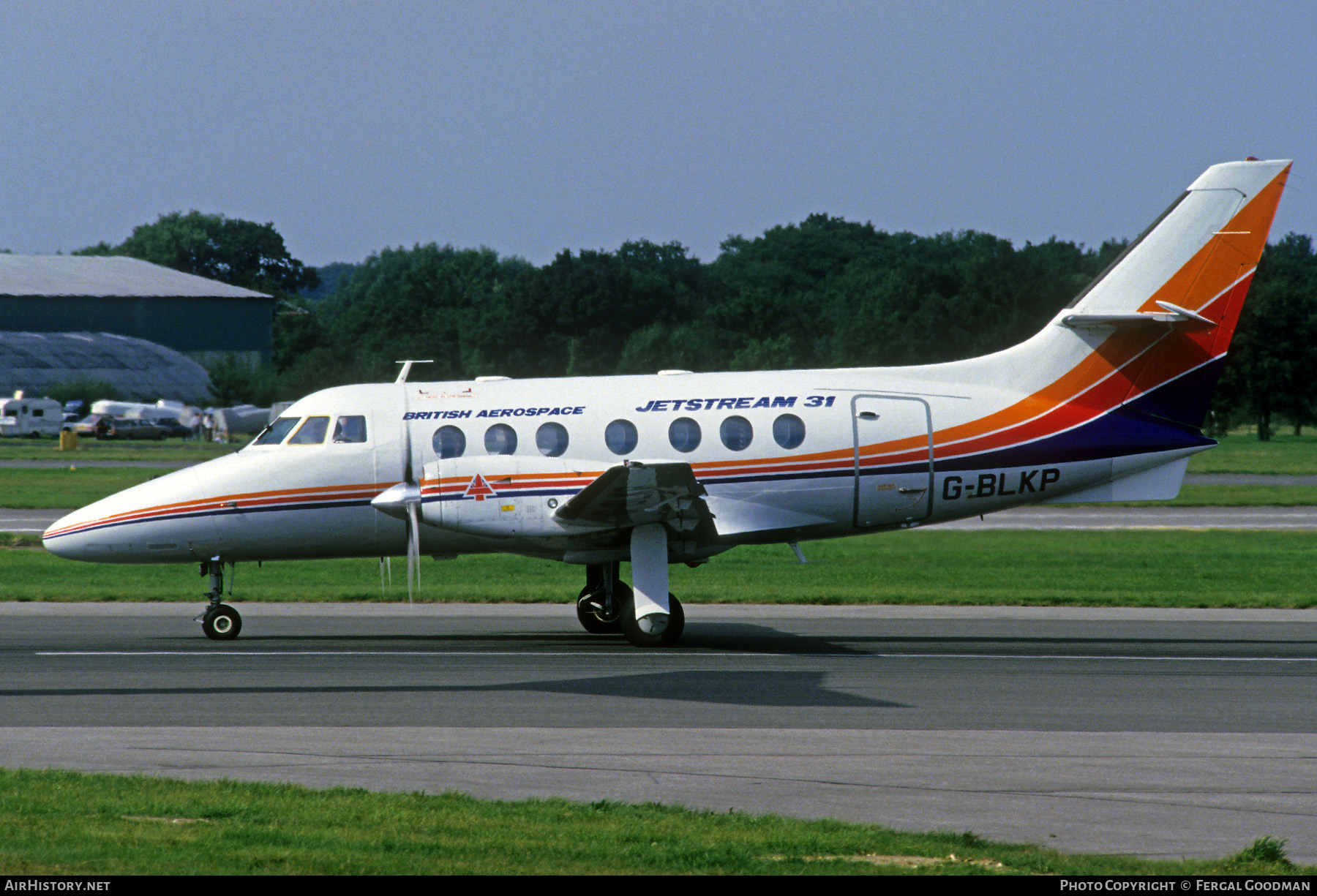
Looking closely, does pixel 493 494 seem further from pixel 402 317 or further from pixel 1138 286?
pixel 402 317

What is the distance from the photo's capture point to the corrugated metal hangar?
365 ft

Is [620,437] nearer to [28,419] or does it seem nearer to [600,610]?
[600,610]

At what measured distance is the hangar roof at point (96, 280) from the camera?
114 meters

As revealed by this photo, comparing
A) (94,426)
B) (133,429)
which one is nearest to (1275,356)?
(133,429)

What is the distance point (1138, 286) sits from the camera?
724 inches

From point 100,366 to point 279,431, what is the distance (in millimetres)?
92595

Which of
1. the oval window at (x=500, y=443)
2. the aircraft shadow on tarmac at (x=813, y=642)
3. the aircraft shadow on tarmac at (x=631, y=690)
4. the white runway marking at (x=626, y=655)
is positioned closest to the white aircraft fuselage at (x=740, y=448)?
the oval window at (x=500, y=443)

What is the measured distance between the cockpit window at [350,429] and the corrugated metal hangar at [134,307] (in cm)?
10198

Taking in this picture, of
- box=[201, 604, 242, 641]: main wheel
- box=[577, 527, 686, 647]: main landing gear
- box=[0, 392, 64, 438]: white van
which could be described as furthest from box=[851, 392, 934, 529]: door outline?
box=[0, 392, 64, 438]: white van

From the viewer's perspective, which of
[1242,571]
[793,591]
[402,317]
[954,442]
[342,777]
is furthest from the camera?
[402,317]

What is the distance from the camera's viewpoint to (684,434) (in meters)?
17.6

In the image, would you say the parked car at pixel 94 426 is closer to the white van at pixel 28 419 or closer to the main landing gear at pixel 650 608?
the white van at pixel 28 419
